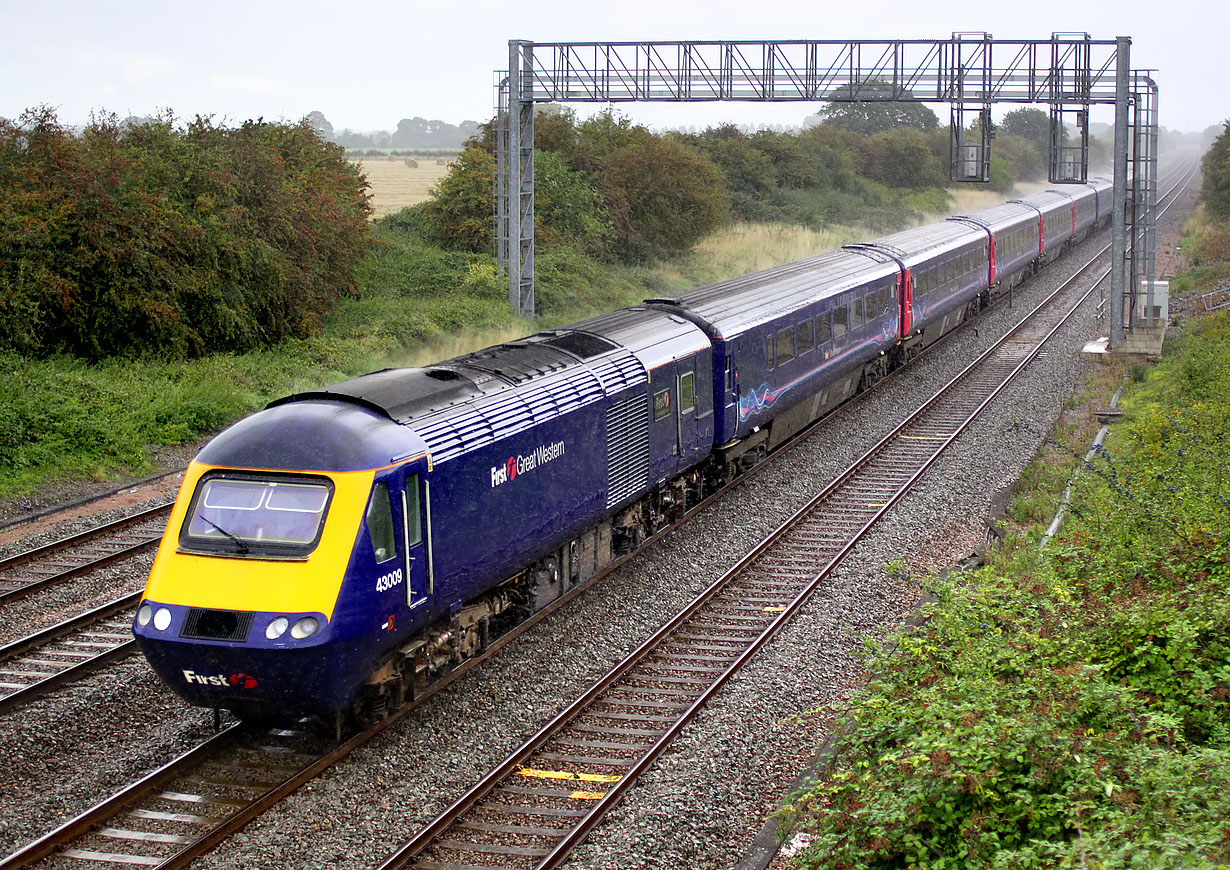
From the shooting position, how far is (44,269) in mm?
21469

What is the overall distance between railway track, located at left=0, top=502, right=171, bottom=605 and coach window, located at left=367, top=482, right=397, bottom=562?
20.8 feet

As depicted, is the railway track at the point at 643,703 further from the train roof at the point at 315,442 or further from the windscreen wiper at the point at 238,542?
the train roof at the point at 315,442

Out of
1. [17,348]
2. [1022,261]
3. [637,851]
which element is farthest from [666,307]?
[1022,261]

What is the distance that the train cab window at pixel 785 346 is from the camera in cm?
1920

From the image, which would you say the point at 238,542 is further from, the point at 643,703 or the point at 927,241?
the point at 927,241

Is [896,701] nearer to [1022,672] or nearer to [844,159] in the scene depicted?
[1022,672]

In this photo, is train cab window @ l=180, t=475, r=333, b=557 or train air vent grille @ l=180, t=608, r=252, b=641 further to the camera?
train cab window @ l=180, t=475, r=333, b=557

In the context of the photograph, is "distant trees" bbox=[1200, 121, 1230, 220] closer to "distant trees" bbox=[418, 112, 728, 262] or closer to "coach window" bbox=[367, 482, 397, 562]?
"distant trees" bbox=[418, 112, 728, 262]

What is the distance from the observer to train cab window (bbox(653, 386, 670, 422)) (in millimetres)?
15031

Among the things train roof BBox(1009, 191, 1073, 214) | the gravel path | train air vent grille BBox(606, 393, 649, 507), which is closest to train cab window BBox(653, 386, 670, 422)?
train air vent grille BBox(606, 393, 649, 507)

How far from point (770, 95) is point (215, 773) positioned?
878 inches

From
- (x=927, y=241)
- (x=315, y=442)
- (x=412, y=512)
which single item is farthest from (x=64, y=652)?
(x=927, y=241)

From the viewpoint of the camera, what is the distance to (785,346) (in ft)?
63.8

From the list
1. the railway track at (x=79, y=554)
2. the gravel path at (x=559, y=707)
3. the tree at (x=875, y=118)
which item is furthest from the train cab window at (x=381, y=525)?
the tree at (x=875, y=118)
